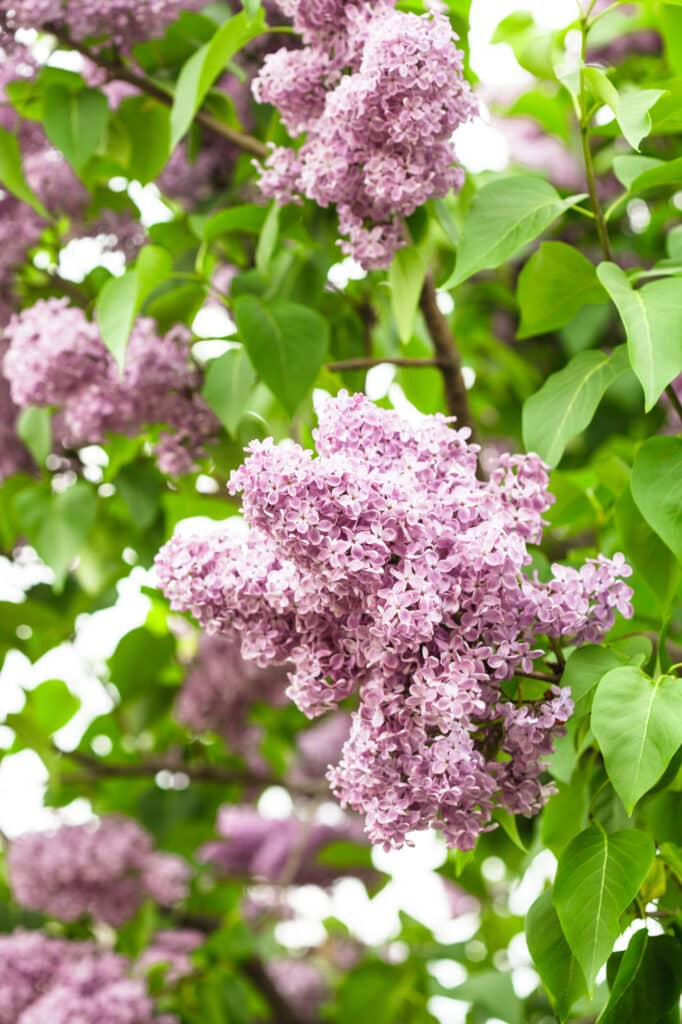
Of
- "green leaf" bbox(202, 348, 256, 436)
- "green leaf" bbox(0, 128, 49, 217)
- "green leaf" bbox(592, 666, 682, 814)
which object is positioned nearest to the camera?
"green leaf" bbox(592, 666, 682, 814)

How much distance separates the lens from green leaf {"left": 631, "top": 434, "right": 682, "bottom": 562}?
88 centimetres

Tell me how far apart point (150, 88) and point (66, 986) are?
1.12 metres

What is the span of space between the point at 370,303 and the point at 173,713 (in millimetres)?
917

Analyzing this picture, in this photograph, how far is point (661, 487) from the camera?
0.90m

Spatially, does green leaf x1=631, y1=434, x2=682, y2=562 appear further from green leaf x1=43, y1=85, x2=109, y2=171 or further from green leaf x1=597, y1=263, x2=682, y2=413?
green leaf x1=43, y1=85, x2=109, y2=171

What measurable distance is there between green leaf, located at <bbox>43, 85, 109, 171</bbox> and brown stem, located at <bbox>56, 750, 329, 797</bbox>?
0.98 metres

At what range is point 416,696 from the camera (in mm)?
786

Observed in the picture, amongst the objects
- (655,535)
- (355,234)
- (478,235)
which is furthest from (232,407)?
(655,535)

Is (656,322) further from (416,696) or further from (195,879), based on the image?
(195,879)

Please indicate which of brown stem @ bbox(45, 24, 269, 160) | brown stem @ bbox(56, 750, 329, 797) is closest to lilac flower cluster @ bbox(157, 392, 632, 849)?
brown stem @ bbox(45, 24, 269, 160)

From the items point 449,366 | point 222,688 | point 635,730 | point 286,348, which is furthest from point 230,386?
point 222,688

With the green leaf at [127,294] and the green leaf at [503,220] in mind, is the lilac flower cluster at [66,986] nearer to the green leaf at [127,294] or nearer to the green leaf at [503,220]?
the green leaf at [127,294]

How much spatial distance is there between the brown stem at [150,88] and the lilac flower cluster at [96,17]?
Answer: 21 mm

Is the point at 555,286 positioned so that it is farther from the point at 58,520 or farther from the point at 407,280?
the point at 58,520
